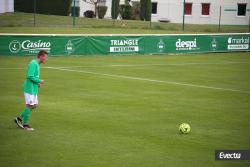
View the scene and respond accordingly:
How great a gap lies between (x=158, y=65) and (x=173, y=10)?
1389 inches

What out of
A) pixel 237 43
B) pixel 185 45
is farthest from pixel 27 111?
pixel 237 43

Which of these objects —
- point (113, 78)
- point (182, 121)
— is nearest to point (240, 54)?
point (113, 78)

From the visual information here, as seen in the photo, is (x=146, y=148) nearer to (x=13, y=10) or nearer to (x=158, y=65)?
(x=158, y=65)

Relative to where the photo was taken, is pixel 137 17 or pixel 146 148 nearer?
pixel 146 148

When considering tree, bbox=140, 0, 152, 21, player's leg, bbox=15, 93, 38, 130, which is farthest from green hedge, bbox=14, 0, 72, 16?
player's leg, bbox=15, 93, 38, 130

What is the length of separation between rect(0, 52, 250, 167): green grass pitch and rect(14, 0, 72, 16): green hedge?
2458 cm

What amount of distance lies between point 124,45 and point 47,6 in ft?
69.9

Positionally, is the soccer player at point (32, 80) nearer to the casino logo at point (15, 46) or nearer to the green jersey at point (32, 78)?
the green jersey at point (32, 78)

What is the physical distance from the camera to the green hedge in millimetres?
54809

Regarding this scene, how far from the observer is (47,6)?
56.6 metres

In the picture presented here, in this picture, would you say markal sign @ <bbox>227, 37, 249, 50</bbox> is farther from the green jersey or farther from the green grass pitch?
the green jersey

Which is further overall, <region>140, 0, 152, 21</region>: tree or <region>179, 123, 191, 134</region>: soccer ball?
<region>140, 0, 152, 21</region>: tree

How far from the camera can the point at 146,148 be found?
13227 mm

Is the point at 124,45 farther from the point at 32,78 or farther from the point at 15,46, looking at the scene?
the point at 32,78
